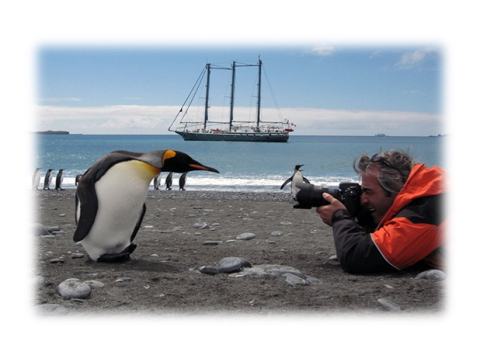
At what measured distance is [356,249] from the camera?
2.81m

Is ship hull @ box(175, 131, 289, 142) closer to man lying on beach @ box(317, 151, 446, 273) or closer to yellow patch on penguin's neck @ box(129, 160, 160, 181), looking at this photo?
yellow patch on penguin's neck @ box(129, 160, 160, 181)

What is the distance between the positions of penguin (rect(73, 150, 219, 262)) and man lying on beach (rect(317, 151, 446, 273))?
99 cm

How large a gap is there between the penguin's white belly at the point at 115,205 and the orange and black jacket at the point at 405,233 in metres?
1.34

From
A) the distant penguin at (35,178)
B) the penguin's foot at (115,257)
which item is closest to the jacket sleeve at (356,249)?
the penguin's foot at (115,257)

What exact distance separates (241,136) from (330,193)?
65292 mm

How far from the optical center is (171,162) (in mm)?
3293

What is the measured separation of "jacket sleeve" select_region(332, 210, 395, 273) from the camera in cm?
279

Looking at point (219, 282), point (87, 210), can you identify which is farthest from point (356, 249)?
point (87, 210)

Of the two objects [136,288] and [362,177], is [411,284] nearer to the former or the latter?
[362,177]

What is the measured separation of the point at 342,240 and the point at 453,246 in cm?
61

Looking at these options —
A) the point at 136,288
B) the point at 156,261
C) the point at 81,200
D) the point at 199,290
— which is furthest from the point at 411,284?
the point at 81,200

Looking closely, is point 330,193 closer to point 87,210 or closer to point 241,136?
point 87,210

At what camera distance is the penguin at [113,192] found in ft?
10.8

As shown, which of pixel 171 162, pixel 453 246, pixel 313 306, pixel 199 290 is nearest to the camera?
pixel 313 306
